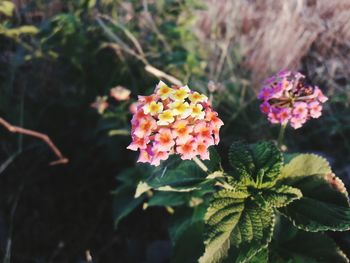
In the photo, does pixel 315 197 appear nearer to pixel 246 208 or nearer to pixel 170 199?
pixel 246 208

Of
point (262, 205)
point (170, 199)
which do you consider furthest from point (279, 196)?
point (170, 199)

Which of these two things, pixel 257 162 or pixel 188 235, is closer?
pixel 257 162

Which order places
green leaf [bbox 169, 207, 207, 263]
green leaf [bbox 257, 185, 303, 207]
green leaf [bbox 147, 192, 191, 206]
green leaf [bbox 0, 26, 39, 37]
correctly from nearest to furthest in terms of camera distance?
green leaf [bbox 257, 185, 303, 207], green leaf [bbox 169, 207, 207, 263], green leaf [bbox 147, 192, 191, 206], green leaf [bbox 0, 26, 39, 37]

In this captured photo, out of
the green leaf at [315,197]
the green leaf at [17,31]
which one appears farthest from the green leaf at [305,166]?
the green leaf at [17,31]

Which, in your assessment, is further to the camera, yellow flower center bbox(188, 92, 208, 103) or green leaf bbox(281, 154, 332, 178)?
green leaf bbox(281, 154, 332, 178)

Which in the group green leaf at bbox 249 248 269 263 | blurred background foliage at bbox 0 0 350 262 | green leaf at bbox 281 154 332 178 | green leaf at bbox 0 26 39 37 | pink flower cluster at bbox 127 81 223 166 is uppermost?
pink flower cluster at bbox 127 81 223 166

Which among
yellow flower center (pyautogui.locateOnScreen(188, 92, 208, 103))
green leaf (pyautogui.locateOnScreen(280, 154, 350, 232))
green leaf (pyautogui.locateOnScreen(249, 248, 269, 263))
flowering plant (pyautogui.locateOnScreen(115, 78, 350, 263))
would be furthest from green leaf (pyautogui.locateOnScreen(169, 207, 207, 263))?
yellow flower center (pyautogui.locateOnScreen(188, 92, 208, 103))

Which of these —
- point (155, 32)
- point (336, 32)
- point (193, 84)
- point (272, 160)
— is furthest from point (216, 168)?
point (336, 32)

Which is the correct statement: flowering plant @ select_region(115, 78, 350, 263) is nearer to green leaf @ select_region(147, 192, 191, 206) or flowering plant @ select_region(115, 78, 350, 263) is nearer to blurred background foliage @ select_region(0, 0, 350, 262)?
green leaf @ select_region(147, 192, 191, 206)

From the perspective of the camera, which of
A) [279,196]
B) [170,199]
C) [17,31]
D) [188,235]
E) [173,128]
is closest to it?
[173,128]
